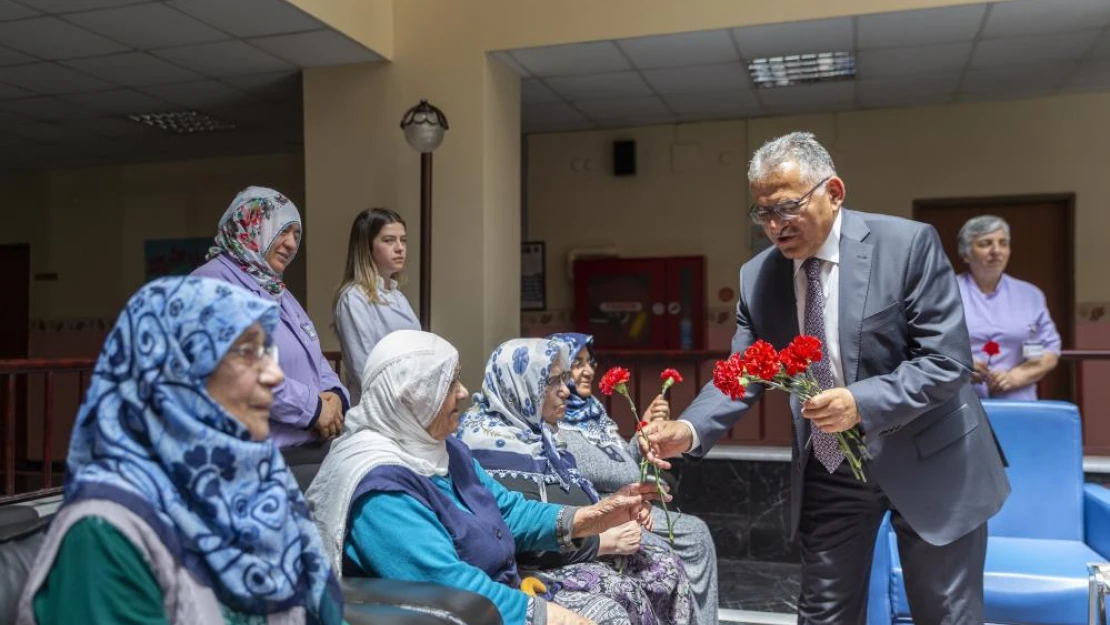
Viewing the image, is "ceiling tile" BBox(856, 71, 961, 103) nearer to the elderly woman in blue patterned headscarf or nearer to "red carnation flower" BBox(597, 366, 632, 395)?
"red carnation flower" BBox(597, 366, 632, 395)

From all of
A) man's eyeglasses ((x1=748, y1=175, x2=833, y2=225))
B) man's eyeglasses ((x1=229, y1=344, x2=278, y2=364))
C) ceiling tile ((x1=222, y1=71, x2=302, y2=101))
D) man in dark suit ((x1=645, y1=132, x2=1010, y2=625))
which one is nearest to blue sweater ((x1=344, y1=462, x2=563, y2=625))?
man in dark suit ((x1=645, y1=132, x2=1010, y2=625))

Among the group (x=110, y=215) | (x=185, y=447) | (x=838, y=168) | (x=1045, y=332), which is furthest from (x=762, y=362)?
(x=110, y=215)

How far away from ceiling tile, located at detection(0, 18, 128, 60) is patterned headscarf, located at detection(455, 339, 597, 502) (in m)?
2.88

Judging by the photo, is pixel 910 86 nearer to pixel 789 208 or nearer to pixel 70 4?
pixel 789 208

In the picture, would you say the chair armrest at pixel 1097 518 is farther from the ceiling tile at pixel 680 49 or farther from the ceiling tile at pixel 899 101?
the ceiling tile at pixel 899 101

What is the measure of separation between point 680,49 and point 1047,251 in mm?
3193

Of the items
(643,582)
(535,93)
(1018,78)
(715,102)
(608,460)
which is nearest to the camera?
(643,582)

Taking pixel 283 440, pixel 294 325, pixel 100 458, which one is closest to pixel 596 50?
pixel 294 325

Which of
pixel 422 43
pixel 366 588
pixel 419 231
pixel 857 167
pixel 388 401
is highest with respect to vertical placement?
pixel 422 43

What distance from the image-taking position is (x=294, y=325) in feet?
10.3

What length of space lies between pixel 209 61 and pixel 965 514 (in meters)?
4.33

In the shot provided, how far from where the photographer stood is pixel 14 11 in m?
4.03

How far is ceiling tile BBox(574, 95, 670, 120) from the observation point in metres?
5.98

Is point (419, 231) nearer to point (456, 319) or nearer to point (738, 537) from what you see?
point (456, 319)
